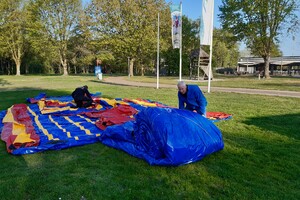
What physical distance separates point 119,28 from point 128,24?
156cm

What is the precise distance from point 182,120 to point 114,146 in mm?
1738

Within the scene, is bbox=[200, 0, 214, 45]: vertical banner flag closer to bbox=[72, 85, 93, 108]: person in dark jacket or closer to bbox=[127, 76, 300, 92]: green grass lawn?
bbox=[127, 76, 300, 92]: green grass lawn

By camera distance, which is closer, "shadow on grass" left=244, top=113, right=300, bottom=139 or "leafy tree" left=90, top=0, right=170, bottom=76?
"shadow on grass" left=244, top=113, right=300, bottom=139

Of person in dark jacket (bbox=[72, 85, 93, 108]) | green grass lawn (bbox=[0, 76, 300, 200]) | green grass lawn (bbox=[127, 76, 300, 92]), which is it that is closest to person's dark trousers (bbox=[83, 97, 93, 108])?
person in dark jacket (bbox=[72, 85, 93, 108])

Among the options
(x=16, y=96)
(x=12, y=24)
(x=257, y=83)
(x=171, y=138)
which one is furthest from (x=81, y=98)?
(x=12, y=24)

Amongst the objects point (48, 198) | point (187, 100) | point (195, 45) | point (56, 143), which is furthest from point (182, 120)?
point (195, 45)

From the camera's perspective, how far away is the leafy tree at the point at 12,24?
4569cm

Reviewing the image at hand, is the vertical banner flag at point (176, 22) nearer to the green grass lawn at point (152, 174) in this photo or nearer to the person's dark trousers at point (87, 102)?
the person's dark trousers at point (87, 102)

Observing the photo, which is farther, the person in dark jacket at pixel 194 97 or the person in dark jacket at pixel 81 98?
the person in dark jacket at pixel 81 98

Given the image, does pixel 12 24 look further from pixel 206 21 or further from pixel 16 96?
pixel 206 21

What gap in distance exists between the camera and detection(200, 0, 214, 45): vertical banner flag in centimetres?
1480

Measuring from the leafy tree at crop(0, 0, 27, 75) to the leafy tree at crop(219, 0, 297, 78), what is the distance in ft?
117

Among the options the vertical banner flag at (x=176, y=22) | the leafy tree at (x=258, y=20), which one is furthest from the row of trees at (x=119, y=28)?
the vertical banner flag at (x=176, y=22)

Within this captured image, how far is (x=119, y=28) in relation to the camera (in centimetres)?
3925
